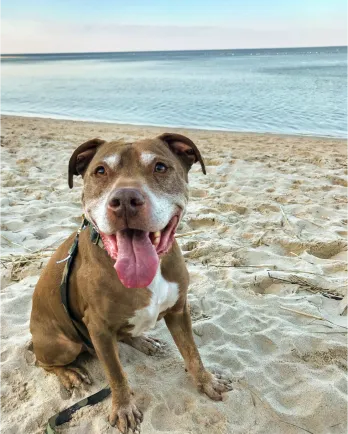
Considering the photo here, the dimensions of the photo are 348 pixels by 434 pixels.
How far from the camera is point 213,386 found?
2807 millimetres

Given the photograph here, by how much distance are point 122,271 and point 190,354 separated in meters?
1.04

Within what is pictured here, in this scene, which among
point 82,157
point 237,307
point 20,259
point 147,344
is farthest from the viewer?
point 20,259

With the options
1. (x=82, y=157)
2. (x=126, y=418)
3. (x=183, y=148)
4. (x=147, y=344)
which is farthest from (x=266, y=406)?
(x=82, y=157)

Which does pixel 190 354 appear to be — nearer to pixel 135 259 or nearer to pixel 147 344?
pixel 147 344

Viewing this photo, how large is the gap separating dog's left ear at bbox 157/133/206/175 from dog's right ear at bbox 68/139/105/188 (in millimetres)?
428

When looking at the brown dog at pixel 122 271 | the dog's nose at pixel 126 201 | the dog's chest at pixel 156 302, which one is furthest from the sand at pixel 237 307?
the dog's nose at pixel 126 201

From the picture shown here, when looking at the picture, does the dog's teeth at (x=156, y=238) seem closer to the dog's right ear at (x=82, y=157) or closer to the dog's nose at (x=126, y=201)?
the dog's nose at (x=126, y=201)

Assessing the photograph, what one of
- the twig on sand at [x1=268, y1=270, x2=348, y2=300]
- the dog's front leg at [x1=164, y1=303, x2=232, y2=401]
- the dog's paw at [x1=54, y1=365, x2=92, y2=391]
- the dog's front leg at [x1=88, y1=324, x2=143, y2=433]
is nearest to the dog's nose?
the dog's front leg at [x1=88, y1=324, x2=143, y2=433]

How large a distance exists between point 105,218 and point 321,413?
1.84m

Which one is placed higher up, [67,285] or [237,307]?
[67,285]

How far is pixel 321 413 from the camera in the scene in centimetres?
261

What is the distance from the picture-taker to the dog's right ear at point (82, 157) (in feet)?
8.74

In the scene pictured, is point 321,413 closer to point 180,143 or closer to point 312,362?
point 312,362

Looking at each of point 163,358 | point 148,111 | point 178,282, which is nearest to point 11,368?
point 163,358
